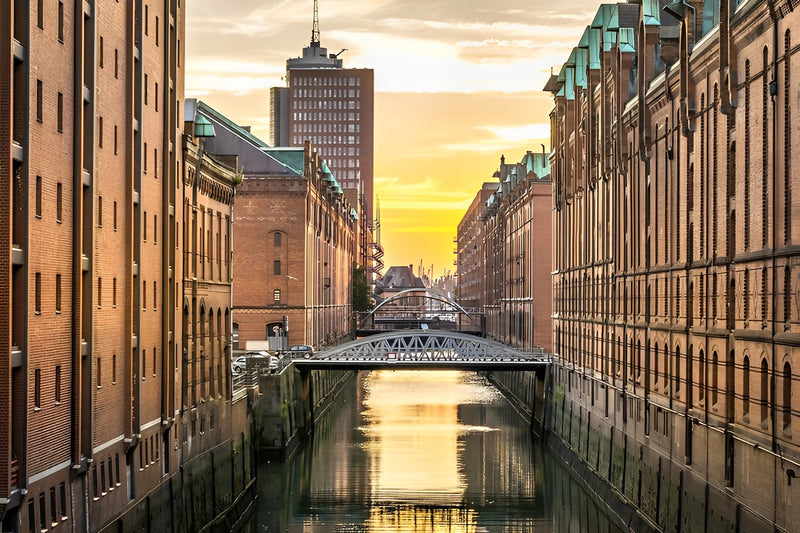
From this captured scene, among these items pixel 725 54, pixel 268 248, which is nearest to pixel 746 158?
pixel 725 54

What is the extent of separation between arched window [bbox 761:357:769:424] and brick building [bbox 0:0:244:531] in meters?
15.6

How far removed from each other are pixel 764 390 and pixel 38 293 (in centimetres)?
1664

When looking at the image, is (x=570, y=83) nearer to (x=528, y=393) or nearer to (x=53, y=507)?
(x=528, y=393)

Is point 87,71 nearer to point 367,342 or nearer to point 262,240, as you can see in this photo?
point 367,342

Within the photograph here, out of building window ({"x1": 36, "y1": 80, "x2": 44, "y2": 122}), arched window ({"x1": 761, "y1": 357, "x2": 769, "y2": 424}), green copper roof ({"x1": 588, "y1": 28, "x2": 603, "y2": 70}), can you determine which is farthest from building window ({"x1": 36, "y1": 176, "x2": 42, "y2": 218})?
green copper roof ({"x1": 588, "y1": 28, "x2": 603, "y2": 70})

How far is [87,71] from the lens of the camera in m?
27.7

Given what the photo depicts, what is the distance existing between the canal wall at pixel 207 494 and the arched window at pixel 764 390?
15.5m

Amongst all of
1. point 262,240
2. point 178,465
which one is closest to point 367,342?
point 262,240

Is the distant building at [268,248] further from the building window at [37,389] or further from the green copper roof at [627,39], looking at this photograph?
the building window at [37,389]

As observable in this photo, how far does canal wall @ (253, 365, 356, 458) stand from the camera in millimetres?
55281

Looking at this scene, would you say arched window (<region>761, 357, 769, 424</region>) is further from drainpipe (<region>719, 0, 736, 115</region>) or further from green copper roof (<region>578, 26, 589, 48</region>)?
green copper roof (<region>578, 26, 589, 48</region>)

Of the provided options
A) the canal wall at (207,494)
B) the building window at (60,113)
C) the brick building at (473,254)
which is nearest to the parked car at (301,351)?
the canal wall at (207,494)

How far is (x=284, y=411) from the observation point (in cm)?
5716

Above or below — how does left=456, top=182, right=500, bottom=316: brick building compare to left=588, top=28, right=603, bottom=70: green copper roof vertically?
below
